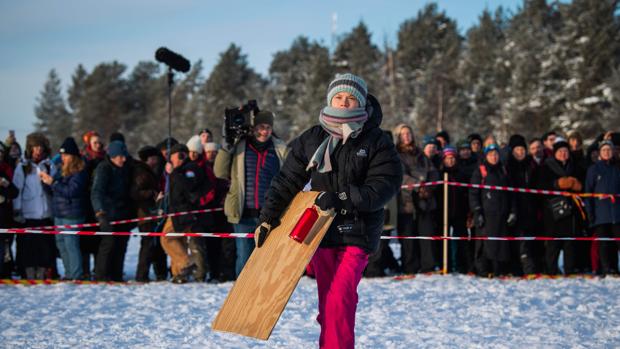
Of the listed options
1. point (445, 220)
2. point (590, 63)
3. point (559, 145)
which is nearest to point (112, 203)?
point (445, 220)

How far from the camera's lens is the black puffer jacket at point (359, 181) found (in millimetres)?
3859

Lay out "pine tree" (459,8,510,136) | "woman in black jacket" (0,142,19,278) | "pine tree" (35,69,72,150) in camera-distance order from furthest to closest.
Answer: "pine tree" (35,69,72,150) → "pine tree" (459,8,510,136) → "woman in black jacket" (0,142,19,278)

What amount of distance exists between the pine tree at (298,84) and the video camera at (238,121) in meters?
30.8

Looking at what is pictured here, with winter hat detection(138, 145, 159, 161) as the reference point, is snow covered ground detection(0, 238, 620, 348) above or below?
below

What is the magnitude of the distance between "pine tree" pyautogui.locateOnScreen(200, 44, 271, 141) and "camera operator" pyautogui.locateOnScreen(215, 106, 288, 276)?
142 ft

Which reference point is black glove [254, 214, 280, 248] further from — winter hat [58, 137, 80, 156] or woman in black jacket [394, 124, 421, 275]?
winter hat [58, 137, 80, 156]

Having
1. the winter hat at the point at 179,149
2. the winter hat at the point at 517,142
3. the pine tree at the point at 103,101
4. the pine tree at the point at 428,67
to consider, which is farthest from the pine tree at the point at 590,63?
the pine tree at the point at 103,101

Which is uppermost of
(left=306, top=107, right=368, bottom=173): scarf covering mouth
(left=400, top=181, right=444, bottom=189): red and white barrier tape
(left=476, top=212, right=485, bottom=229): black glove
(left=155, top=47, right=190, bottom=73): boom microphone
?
(left=155, top=47, right=190, bottom=73): boom microphone

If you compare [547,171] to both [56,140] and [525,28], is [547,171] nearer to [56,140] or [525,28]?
[525,28]

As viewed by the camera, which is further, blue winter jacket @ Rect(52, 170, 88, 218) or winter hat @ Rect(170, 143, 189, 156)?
winter hat @ Rect(170, 143, 189, 156)

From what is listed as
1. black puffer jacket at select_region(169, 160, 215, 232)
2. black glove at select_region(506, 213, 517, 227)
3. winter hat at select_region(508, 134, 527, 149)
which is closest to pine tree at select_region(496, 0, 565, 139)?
winter hat at select_region(508, 134, 527, 149)

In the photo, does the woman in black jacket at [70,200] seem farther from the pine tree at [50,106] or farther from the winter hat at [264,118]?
the pine tree at [50,106]

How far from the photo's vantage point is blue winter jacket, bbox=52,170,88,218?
8.70 meters

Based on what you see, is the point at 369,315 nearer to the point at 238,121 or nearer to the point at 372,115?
the point at 372,115
